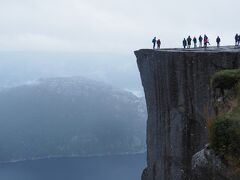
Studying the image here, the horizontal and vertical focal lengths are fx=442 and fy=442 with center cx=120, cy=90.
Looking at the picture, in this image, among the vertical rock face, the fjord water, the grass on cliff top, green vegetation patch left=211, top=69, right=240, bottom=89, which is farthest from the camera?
the fjord water

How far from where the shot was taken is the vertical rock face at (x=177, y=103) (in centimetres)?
2631

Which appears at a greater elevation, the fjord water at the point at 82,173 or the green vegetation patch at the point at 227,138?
the green vegetation patch at the point at 227,138

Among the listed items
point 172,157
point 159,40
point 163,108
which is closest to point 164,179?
point 172,157

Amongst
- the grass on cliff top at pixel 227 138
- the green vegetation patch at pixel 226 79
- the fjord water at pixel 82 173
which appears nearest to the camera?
the grass on cliff top at pixel 227 138

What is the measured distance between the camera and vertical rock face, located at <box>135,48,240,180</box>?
2631 cm

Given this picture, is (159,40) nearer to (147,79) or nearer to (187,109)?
(147,79)

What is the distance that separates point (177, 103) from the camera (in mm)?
28391

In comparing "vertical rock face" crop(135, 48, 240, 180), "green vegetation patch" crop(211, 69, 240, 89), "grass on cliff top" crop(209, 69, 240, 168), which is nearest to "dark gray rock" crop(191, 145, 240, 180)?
"grass on cliff top" crop(209, 69, 240, 168)

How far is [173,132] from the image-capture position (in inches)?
1128

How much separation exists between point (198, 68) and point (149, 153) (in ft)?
28.7

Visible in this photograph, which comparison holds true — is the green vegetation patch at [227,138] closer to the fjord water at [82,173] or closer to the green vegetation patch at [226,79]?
the green vegetation patch at [226,79]

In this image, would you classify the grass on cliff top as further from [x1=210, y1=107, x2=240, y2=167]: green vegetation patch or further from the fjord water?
the fjord water

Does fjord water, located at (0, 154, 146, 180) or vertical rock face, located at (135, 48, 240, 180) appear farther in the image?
fjord water, located at (0, 154, 146, 180)

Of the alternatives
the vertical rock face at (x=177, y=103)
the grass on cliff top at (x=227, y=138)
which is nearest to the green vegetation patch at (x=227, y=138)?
the grass on cliff top at (x=227, y=138)
